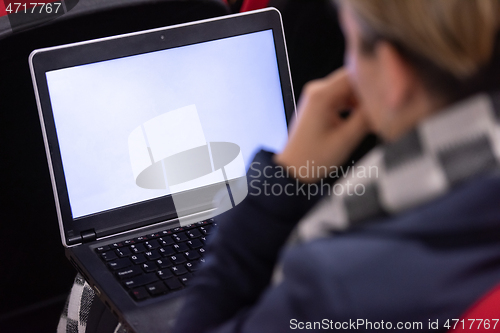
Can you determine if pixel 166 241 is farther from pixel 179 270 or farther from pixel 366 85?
pixel 366 85

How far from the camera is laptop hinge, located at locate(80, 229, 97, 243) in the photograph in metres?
0.78

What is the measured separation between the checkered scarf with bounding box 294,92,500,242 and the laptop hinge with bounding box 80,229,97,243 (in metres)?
0.50

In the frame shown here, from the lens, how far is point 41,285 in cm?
105

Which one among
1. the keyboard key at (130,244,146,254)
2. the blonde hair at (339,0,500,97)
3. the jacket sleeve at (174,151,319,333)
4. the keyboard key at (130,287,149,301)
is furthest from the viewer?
the keyboard key at (130,244,146,254)

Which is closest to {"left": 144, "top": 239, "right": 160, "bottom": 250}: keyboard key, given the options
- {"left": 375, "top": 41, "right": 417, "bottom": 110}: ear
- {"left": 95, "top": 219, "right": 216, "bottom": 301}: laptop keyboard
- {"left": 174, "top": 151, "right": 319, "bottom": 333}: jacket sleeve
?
{"left": 95, "top": 219, "right": 216, "bottom": 301}: laptop keyboard

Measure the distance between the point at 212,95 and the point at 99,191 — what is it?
246mm

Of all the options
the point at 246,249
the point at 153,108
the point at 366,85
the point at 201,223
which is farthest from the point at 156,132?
the point at 366,85

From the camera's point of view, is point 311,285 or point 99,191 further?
point 99,191

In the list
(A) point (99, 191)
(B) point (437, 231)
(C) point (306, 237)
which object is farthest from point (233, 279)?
(A) point (99, 191)

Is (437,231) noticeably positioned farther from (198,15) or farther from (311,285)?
(198,15)

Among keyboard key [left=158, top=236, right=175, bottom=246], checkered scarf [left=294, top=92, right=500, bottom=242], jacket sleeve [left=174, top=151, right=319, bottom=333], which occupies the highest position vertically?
checkered scarf [left=294, top=92, right=500, bottom=242]

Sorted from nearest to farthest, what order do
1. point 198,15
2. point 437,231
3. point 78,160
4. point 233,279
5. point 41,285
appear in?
point 437,231 → point 233,279 → point 78,160 → point 198,15 → point 41,285

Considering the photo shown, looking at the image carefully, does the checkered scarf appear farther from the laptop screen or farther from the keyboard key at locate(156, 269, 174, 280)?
the laptop screen

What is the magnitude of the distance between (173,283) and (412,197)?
0.41 meters
